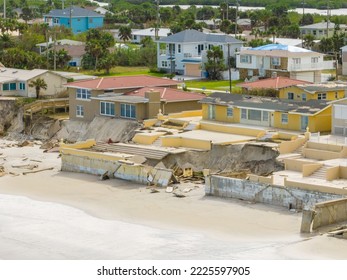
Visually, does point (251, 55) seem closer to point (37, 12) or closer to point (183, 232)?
point (183, 232)

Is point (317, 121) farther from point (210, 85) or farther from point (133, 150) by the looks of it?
point (210, 85)

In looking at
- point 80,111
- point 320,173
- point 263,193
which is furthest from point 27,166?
point 320,173

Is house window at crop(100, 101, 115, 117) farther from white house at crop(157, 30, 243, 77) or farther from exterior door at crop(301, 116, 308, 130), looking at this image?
Answer: white house at crop(157, 30, 243, 77)

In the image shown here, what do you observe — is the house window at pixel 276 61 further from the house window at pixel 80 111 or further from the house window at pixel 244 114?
the house window at pixel 244 114

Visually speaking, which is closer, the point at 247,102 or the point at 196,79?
the point at 247,102

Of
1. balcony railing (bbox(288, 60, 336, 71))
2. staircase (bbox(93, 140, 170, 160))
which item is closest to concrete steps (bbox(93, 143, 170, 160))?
staircase (bbox(93, 140, 170, 160))

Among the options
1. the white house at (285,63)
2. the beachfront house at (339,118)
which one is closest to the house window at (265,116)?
the beachfront house at (339,118)

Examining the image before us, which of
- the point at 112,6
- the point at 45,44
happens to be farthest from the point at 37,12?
the point at 45,44
